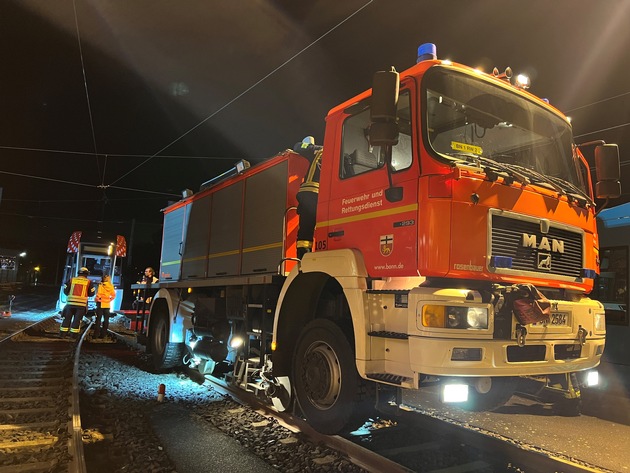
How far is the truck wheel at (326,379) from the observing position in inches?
154

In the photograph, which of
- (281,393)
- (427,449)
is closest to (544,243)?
(427,449)

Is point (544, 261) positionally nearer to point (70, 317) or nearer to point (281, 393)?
point (281, 393)

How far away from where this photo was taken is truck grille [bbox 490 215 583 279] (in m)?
3.61

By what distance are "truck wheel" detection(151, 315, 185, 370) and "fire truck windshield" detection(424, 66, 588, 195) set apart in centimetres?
592

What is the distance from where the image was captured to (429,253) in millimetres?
3355

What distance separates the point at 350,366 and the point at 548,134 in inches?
119

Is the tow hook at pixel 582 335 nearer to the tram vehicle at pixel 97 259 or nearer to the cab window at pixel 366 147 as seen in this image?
the cab window at pixel 366 147

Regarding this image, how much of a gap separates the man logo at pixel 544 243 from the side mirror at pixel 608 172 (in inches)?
40.3

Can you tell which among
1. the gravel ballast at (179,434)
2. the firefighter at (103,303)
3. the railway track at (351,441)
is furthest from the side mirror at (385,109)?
the firefighter at (103,303)

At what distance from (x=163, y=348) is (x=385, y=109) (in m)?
6.31

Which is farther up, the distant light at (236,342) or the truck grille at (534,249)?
the truck grille at (534,249)

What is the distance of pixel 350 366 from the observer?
3898 millimetres

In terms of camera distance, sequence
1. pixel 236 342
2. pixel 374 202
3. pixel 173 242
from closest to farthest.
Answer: pixel 374 202
pixel 236 342
pixel 173 242

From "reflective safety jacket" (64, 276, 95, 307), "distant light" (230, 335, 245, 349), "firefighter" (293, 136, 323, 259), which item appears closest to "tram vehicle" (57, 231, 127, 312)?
"reflective safety jacket" (64, 276, 95, 307)
